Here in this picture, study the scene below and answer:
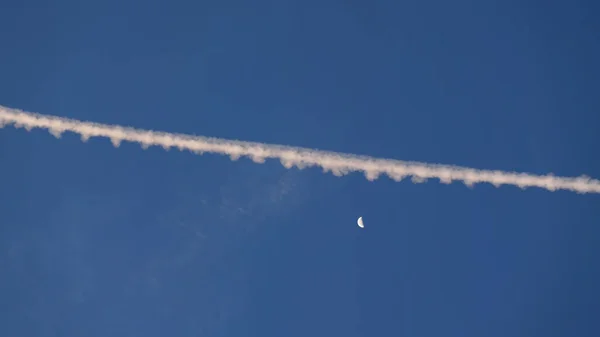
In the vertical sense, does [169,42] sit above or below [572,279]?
above

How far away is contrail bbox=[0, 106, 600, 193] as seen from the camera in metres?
2.83

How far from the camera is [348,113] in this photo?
2.89m

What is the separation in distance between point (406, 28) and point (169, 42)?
1.16 metres

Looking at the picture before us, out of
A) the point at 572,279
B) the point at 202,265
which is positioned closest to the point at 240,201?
the point at 202,265

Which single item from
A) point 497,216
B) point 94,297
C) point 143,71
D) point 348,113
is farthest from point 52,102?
point 497,216

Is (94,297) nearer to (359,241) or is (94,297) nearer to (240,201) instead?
(240,201)

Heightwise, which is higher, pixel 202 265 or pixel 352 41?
pixel 352 41

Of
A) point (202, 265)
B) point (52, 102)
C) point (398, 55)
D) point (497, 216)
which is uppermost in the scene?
point (398, 55)

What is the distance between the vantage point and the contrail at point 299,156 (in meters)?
2.83

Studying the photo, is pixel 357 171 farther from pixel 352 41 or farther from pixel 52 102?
pixel 52 102

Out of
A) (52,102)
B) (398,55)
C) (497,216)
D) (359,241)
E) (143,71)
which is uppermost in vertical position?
(398,55)

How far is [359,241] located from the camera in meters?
2.83

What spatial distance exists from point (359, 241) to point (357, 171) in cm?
33

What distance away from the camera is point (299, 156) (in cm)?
288
